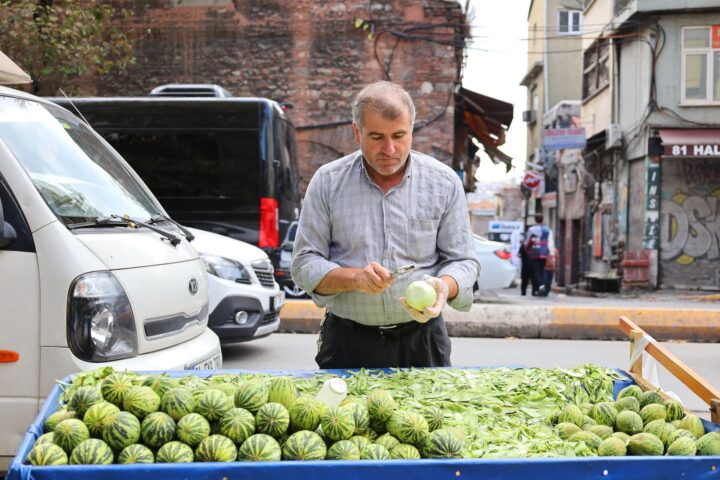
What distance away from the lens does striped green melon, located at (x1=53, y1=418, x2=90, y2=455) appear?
2.13 metres

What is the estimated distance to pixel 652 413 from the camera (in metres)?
2.52

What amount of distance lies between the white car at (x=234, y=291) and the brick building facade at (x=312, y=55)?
11.0 m

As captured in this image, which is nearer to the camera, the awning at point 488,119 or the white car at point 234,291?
the white car at point 234,291

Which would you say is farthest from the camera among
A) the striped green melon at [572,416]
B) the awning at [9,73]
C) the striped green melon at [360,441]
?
the awning at [9,73]

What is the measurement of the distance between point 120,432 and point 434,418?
0.94 metres

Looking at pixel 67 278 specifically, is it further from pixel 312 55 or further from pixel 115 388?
pixel 312 55

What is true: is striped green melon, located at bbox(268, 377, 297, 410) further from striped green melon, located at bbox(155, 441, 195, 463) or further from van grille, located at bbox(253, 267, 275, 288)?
van grille, located at bbox(253, 267, 275, 288)

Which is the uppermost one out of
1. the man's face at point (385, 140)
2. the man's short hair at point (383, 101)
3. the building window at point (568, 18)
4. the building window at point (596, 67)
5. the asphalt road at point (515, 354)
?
the building window at point (568, 18)

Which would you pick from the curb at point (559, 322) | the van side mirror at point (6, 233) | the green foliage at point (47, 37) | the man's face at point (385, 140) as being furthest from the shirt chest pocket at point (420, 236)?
the green foliage at point (47, 37)

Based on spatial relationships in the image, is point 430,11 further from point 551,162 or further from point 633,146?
point 551,162

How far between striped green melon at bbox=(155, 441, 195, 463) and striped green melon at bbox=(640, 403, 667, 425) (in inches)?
57.3

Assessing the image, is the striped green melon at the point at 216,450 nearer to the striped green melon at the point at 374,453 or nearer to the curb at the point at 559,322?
the striped green melon at the point at 374,453

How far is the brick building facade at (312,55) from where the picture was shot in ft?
58.3

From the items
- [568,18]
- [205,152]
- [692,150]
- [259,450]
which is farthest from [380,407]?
[568,18]
